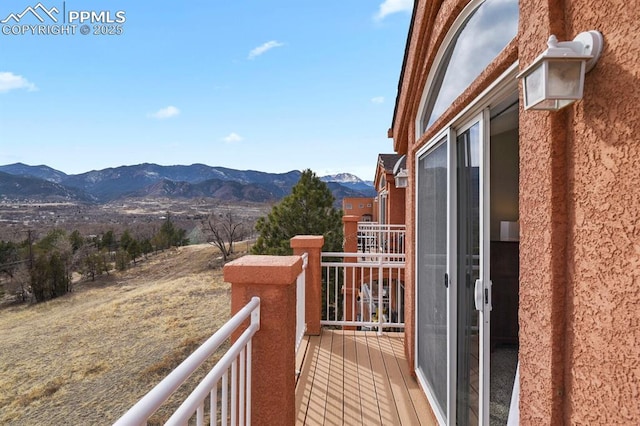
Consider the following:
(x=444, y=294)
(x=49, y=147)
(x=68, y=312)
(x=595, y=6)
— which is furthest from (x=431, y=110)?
(x=49, y=147)

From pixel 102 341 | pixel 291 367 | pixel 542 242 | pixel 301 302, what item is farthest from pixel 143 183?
pixel 542 242

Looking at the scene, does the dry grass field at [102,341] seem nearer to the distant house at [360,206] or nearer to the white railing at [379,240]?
the white railing at [379,240]

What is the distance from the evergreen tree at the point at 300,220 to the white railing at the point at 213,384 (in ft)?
39.1

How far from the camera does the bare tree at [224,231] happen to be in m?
34.2

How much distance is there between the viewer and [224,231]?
1353 inches

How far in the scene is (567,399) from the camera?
39.9 inches

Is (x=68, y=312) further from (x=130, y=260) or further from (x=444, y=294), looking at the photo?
(x=444, y=294)

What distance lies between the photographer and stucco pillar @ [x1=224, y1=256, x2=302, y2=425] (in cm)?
170

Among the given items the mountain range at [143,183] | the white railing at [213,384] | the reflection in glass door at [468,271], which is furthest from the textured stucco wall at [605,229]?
the mountain range at [143,183]

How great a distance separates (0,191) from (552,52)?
8516 cm

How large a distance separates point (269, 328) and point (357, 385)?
189 cm

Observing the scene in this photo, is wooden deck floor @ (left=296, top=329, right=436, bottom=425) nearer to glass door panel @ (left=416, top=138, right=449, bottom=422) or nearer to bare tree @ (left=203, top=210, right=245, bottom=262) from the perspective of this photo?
glass door panel @ (left=416, top=138, right=449, bottom=422)

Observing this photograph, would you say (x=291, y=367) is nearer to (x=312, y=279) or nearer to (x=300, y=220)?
(x=312, y=279)

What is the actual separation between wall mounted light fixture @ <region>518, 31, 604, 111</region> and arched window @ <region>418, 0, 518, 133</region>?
692 mm
